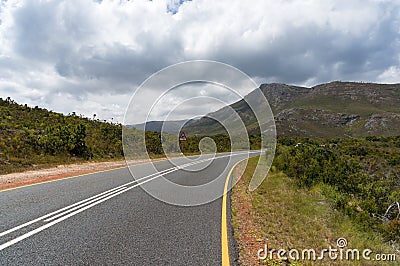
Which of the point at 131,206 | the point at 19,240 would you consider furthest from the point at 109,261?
the point at 131,206

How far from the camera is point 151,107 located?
8.62 metres

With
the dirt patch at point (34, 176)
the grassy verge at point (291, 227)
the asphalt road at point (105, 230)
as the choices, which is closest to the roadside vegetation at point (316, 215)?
the grassy verge at point (291, 227)

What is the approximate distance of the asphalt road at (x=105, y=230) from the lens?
428 cm

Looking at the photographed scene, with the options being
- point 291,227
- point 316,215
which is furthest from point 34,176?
point 316,215

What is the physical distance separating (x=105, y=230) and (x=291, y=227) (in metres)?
3.88

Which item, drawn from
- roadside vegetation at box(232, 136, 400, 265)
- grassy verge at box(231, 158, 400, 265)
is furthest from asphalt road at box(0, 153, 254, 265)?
roadside vegetation at box(232, 136, 400, 265)

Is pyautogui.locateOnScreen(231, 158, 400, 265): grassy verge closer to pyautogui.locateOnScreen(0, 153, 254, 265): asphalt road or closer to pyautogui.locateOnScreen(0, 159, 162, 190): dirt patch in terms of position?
pyautogui.locateOnScreen(0, 153, 254, 265): asphalt road

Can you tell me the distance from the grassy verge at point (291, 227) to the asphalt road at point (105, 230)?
48 centimetres

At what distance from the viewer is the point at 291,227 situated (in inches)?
248

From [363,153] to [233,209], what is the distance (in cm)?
2075

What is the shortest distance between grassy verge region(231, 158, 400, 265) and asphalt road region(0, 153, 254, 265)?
0.48m

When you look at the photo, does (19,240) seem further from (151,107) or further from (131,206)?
(151,107)

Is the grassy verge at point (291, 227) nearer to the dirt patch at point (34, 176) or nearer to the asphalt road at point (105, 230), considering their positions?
the asphalt road at point (105, 230)

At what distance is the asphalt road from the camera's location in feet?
14.0
